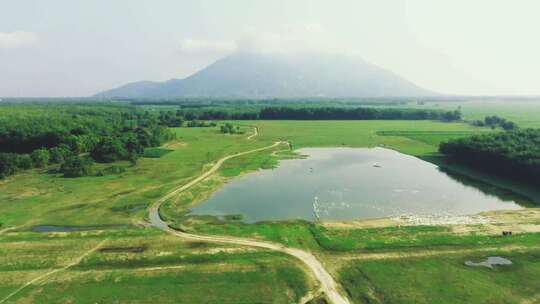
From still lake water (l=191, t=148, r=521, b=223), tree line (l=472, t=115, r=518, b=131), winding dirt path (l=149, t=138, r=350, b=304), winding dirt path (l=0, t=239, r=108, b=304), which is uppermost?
tree line (l=472, t=115, r=518, b=131)

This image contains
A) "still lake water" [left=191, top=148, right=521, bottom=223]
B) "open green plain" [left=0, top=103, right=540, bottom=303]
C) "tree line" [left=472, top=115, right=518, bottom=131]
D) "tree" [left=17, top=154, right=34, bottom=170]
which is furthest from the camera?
"tree line" [left=472, top=115, right=518, bottom=131]

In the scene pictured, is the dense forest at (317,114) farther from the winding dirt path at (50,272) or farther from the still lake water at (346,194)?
the winding dirt path at (50,272)

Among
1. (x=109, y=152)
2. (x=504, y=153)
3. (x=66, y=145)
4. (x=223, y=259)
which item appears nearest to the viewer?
(x=223, y=259)

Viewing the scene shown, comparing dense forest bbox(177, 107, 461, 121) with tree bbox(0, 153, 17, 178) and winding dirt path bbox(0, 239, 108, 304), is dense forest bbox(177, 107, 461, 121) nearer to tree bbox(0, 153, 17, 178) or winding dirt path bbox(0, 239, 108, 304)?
tree bbox(0, 153, 17, 178)

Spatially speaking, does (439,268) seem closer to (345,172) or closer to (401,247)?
(401,247)

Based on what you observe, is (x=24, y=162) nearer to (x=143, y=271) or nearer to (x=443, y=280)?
(x=143, y=271)

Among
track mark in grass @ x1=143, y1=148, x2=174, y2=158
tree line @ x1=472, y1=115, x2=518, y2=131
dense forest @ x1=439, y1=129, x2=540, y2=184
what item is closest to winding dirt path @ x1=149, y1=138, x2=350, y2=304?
track mark in grass @ x1=143, y1=148, x2=174, y2=158

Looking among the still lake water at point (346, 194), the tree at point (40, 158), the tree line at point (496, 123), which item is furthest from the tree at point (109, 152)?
the tree line at point (496, 123)

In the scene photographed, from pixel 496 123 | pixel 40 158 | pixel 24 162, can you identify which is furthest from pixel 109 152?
pixel 496 123
